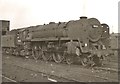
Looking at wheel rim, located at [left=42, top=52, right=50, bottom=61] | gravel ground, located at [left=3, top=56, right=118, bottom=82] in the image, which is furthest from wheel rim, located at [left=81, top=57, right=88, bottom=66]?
wheel rim, located at [left=42, top=52, right=50, bottom=61]

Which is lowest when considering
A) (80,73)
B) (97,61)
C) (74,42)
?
(80,73)

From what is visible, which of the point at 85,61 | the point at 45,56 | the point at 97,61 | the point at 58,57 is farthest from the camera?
the point at 45,56

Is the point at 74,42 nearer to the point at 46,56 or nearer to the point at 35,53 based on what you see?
the point at 46,56

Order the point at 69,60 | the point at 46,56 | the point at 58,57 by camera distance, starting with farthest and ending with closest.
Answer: the point at 46,56 → the point at 58,57 → the point at 69,60

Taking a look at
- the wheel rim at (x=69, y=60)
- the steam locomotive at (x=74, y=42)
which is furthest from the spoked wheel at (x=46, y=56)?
the wheel rim at (x=69, y=60)

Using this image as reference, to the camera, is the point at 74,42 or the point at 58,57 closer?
the point at 74,42

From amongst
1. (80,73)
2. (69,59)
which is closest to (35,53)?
(69,59)

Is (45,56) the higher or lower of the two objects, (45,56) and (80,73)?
the higher

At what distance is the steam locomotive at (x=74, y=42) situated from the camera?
1631 cm

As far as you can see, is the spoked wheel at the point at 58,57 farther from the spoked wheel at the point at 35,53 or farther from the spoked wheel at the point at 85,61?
the spoked wheel at the point at 35,53

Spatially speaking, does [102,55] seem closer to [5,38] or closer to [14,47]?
[14,47]

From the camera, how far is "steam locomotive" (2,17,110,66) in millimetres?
16312

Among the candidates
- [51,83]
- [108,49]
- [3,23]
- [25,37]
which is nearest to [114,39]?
[25,37]

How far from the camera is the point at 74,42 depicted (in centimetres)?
1634
